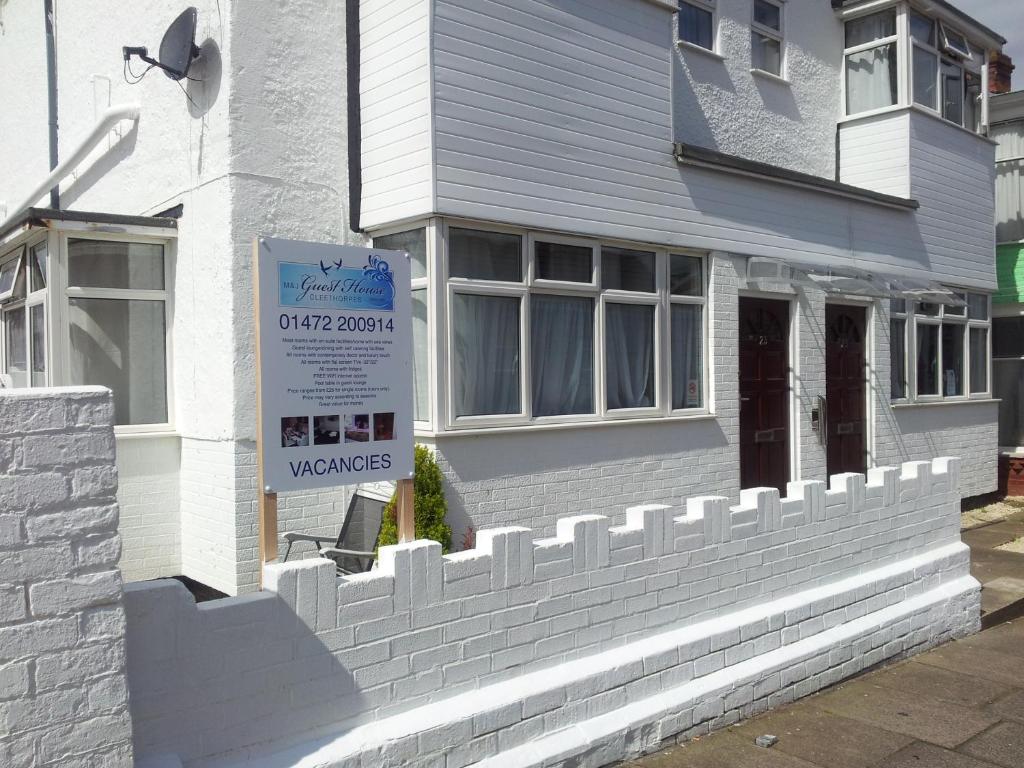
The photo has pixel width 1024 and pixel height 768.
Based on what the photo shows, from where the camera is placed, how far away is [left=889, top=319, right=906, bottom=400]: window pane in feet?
37.0

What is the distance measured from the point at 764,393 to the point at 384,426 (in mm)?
6275

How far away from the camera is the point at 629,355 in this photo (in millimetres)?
8312

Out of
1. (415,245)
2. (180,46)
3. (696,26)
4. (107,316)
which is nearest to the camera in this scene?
(180,46)

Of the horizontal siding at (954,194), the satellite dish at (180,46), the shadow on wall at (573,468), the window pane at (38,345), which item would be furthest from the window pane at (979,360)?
the window pane at (38,345)

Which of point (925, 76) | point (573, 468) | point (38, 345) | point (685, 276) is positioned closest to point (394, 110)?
point (573, 468)

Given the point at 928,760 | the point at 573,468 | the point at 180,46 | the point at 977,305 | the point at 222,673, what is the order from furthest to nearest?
1. the point at 977,305
2. the point at 573,468
3. the point at 180,46
4. the point at 928,760
5. the point at 222,673

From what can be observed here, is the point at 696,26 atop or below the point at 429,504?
atop

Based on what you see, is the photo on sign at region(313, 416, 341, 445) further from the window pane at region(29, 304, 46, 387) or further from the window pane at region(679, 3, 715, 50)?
the window pane at region(679, 3, 715, 50)

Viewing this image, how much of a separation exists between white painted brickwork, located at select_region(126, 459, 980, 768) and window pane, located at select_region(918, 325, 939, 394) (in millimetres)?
5499

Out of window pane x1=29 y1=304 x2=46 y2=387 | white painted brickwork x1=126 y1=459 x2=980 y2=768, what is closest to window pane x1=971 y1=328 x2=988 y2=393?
white painted brickwork x1=126 y1=459 x2=980 y2=768

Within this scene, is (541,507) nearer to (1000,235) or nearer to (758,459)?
(758,459)

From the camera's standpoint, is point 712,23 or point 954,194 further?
point 954,194

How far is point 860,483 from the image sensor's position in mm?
6457

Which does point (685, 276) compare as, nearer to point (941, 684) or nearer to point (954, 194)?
point (941, 684)
